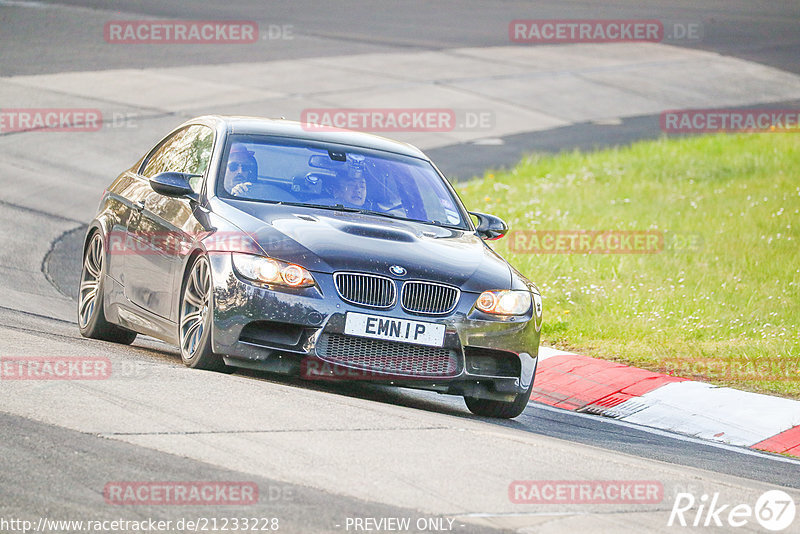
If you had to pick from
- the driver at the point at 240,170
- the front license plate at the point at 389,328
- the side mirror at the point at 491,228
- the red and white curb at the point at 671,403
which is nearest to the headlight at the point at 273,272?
the front license plate at the point at 389,328

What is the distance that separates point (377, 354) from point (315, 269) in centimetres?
59

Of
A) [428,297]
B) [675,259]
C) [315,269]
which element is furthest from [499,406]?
[675,259]

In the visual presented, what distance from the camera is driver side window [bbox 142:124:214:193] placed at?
866 cm

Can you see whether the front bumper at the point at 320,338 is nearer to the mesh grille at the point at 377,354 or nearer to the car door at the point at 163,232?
the mesh grille at the point at 377,354

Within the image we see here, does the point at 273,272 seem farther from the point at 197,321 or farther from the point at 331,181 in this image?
the point at 331,181

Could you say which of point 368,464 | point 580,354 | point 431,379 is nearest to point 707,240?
point 580,354

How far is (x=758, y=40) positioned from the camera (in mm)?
37375

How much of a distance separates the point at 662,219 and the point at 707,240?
1.26 meters

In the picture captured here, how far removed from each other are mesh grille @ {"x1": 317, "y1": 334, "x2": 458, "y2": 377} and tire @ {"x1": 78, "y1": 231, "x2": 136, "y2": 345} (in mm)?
2552

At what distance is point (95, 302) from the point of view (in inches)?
366

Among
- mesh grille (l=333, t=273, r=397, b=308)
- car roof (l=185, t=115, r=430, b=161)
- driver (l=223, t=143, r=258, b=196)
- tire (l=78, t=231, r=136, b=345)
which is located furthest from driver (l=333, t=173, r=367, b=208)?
tire (l=78, t=231, r=136, b=345)

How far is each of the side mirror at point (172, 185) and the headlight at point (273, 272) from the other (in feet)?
3.20

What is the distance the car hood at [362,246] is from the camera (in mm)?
7379

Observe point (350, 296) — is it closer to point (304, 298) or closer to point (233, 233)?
point (304, 298)
